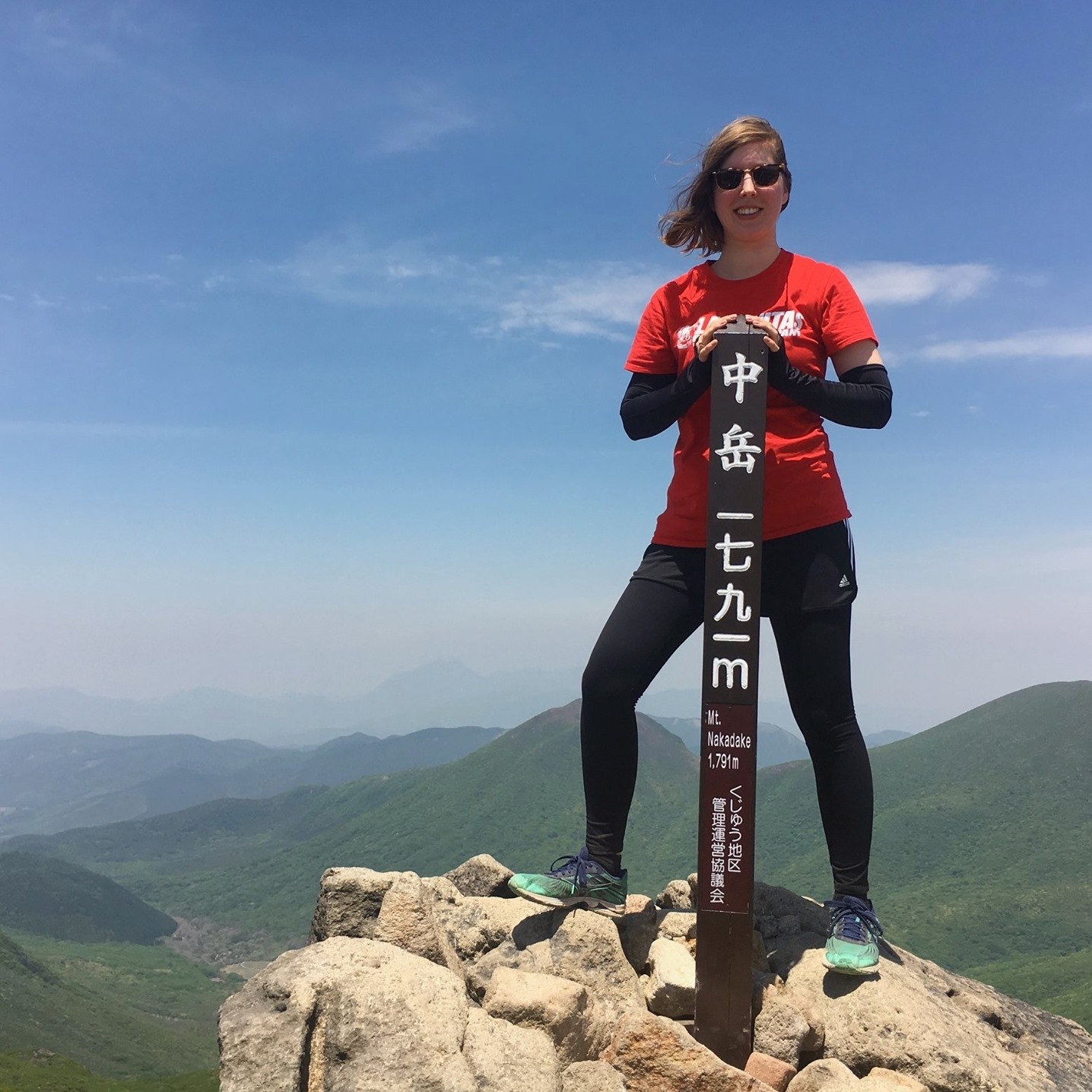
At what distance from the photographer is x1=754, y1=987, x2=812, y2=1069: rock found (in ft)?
17.0

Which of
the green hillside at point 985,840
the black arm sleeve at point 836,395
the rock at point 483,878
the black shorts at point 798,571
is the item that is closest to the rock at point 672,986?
the rock at point 483,878

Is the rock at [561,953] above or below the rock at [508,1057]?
above

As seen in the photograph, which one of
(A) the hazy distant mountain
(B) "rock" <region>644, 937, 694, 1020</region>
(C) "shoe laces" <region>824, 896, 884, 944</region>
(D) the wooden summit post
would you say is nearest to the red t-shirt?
(D) the wooden summit post

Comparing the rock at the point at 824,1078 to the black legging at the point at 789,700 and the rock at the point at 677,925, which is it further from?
the rock at the point at 677,925

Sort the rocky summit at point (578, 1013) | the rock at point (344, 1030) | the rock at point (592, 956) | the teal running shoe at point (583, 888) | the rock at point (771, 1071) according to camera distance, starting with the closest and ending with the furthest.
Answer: the rock at point (344, 1030) < the rocky summit at point (578, 1013) < the rock at point (771, 1071) < the rock at point (592, 956) < the teal running shoe at point (583, 888)

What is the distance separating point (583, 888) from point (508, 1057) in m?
1.47

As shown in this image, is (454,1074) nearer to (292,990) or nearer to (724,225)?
(292,990)

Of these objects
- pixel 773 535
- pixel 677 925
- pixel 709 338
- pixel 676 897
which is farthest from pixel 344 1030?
pixel 709 338

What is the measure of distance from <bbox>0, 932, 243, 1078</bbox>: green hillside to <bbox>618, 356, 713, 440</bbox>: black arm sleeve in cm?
8242

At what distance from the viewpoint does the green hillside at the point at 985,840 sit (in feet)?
298

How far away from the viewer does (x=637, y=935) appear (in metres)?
6.15

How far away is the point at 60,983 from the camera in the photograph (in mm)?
111250

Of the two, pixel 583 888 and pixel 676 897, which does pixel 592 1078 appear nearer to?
pixel 583 888

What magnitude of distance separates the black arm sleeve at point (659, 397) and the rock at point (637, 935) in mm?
3307
